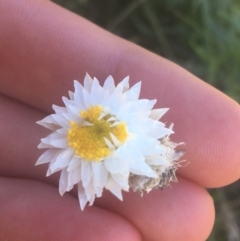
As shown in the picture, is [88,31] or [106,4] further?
[106,4]

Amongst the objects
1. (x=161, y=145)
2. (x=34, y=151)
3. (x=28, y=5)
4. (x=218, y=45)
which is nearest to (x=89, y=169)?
(x=161, y=145)

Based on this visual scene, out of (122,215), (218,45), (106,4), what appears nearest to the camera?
(122,215)

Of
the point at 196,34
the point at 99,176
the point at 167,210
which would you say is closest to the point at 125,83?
the point at 99,176

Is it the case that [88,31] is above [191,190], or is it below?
above

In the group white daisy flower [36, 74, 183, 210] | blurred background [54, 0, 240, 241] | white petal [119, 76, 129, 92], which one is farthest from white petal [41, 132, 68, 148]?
blurred background [54, 0, 240, 241]

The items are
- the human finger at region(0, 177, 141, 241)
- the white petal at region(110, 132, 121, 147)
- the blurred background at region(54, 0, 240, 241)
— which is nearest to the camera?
the white petal at region(110, 132, 121, 147)

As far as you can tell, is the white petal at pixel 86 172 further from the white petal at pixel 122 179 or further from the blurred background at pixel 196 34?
the blurred background at pixel 196 34

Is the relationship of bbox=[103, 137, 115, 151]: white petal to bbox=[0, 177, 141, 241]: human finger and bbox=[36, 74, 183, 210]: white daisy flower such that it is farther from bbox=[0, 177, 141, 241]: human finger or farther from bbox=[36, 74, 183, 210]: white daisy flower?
bbox=[0, 177, 141, 241]: human finger

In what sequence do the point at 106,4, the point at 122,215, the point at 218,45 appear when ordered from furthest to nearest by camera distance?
the point at 106,4
the point at 218,45
the point at 122,215

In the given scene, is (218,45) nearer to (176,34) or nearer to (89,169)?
(176,34)
